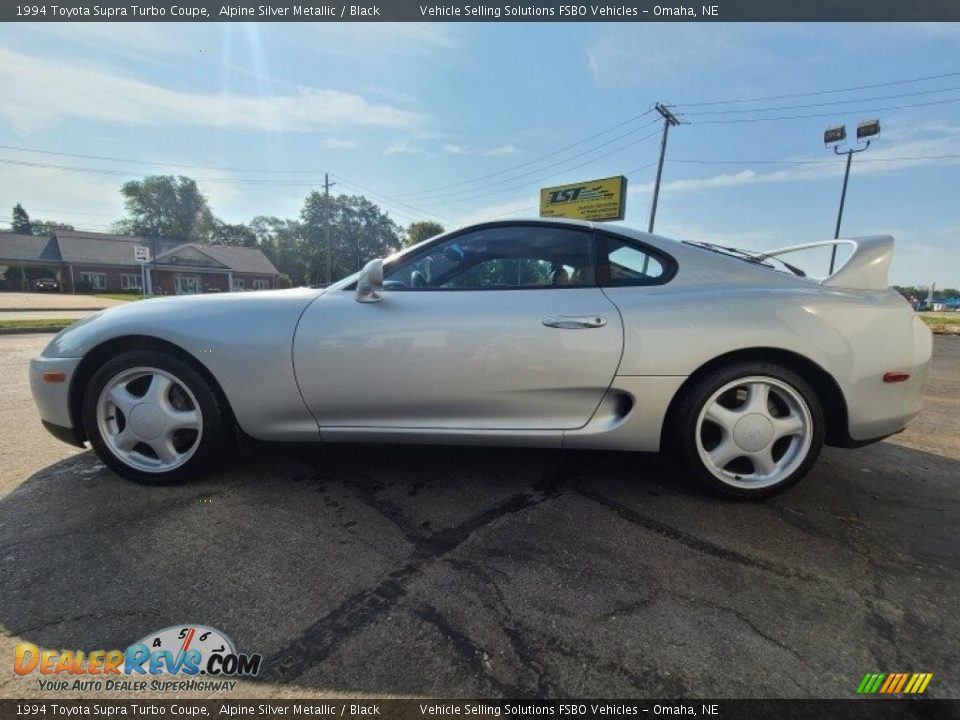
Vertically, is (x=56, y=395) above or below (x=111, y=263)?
below

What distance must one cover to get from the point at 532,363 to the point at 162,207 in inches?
3468

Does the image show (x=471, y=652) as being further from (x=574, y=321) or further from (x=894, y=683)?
(x=574, y=321)

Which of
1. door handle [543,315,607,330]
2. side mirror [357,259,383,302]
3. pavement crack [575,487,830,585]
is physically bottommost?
pavement crack [575,487,830,585]

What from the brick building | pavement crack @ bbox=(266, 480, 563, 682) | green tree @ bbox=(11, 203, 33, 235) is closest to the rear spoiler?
pavement crack @ bbox=(266, 480, 563, 682)

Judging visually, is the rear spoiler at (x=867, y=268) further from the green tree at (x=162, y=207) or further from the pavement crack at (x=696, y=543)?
the green tree at (x=162, y=207)

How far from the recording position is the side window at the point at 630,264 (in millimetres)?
2291

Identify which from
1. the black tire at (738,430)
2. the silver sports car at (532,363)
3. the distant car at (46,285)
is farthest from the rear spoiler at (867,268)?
the distant car at (46,285)

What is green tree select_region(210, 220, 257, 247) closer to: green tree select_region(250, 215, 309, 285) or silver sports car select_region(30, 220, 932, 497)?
green tree select_region(250, 215, 309, 285)

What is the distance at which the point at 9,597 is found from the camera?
1.55 meters

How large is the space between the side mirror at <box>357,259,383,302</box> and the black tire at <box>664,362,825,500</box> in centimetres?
160

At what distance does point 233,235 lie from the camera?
252 ft

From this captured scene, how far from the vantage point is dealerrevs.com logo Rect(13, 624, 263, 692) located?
1254mm

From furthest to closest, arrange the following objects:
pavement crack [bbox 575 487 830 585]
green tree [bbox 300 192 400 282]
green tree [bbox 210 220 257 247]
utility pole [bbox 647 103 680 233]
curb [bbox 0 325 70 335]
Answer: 1. green tree [bbox 210 220 257 247]
2. green tree [bbox 300 192 400 282]
3. utility pole [bbox 647 103 680 233]
4. curb [bbox 0 325 70 335]
5. pavement crack [bbox 575 487 830 585]

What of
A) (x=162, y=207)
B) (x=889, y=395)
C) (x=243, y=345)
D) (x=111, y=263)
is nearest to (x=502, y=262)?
(x=243, y=345)
